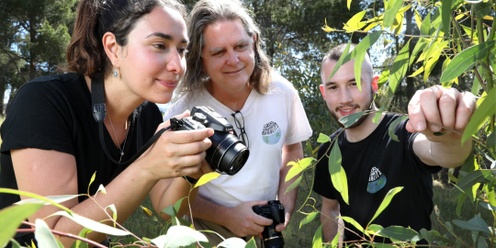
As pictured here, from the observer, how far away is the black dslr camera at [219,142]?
157 cm

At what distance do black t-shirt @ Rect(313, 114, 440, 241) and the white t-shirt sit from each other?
0.24m

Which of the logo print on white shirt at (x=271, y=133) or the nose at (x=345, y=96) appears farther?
the logo print on white shirt at (x=271, y=133)

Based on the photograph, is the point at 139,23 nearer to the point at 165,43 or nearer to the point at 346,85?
the point at 165,43

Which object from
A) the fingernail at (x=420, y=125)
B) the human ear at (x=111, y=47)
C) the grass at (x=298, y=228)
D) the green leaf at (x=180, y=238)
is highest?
the human ear at (x=111, y=47)

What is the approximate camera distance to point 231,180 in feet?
7.39

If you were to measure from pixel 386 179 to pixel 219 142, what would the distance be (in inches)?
26.0

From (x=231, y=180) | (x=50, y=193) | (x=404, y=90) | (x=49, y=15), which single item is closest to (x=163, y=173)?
(x=50, y=193)

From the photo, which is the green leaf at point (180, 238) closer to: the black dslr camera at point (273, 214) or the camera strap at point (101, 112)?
the camera strap at point (101, 112)

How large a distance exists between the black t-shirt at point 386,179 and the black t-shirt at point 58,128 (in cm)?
72

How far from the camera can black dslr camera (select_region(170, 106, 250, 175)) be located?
1573 mm

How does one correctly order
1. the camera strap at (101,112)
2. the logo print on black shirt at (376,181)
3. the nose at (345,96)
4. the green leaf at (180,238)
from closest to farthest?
the green leaf at (180,238), the camera strap at (101,112), the logo print on black shirt at (376,181), the nose at (345,96)

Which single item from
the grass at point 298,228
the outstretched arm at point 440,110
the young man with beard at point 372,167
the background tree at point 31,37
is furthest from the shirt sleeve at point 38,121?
the background tree at point 31,37

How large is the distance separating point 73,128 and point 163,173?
0.99 ft

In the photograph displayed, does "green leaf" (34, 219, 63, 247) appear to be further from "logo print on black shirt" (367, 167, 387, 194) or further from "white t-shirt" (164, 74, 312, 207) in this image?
"white t-shirt" (164, 74, 312, 207)
